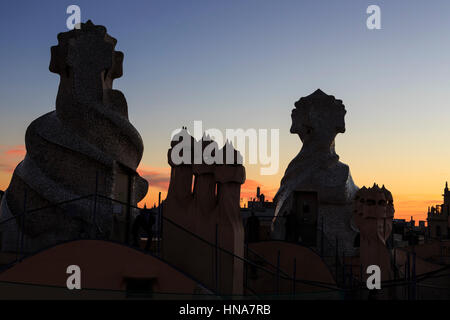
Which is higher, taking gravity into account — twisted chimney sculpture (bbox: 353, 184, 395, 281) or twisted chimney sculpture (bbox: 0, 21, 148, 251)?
twisted chimney sculpture (bbox: 0, 21, 148, 251)

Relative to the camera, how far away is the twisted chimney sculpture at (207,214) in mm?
9250

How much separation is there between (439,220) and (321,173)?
14289 mm

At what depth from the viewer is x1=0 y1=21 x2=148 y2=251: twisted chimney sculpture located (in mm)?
13625

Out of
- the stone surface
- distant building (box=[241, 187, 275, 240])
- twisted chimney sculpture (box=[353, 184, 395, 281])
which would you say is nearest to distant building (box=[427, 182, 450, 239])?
distant building (box=[241, 187, 275, 240])

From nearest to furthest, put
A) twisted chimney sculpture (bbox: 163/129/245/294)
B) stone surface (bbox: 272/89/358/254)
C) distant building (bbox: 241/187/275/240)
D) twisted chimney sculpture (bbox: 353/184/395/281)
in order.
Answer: twisted chimney sculpture (bbox: 163/129/245/294), twisted chimney sculpture (bbox: 353/184/395/281), stone surface (bbox: 272/89/358/254), distant building (bbox: 241/187/275/240)

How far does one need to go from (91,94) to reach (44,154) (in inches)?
80.7

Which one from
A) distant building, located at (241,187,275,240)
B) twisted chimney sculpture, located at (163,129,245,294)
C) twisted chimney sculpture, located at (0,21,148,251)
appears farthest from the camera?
distant building, located at (241,187,275,240)

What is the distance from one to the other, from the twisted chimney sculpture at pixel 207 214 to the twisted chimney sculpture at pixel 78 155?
13.1 ft

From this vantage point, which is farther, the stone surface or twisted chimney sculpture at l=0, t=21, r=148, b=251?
the stone surface

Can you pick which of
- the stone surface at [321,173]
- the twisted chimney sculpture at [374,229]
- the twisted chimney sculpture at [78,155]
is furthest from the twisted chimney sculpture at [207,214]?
the stone surface at [321,173]

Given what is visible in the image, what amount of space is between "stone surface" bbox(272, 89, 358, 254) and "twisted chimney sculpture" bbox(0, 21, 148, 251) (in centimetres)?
594

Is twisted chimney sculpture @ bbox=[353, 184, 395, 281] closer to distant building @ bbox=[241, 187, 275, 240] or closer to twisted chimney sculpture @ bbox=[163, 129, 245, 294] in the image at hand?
twisted chimney sculpture @ bbox=[163, 129, 245, 294]

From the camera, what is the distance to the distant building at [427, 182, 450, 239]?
95.1 ft
